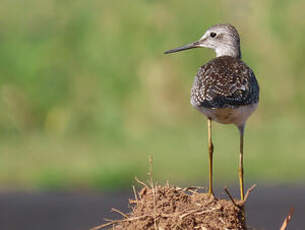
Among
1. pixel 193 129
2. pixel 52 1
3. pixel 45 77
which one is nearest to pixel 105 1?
pixel 52 1

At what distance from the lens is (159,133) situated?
56.5 feet

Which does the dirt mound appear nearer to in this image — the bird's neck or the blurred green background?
the bird's neck

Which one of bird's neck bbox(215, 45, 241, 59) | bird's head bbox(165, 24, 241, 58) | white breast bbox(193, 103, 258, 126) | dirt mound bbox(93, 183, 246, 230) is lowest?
dirt mound bbox(93, 183, 246, 230)

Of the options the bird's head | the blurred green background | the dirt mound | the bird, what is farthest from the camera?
the blurred green background

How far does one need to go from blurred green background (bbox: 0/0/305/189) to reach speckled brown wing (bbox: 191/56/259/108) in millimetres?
7290

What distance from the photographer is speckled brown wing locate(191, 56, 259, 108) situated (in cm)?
816

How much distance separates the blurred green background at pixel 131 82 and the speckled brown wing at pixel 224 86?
287 inches

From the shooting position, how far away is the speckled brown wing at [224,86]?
8.16 metres

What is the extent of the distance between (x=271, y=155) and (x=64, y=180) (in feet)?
10.3

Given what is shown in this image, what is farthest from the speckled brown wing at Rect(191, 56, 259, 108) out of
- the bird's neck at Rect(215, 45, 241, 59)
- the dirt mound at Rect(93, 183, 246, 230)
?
the dirt mound at Rect(93, 183, 246, 230)

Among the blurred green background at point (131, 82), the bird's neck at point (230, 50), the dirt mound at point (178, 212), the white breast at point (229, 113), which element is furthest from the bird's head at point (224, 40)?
the blurred green background at point (131, 82)

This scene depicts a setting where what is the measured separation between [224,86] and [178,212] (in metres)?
2.00

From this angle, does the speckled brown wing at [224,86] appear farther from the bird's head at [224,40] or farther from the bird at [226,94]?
the bird's head at [224,40]

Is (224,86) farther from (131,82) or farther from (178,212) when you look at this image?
(131,82)
